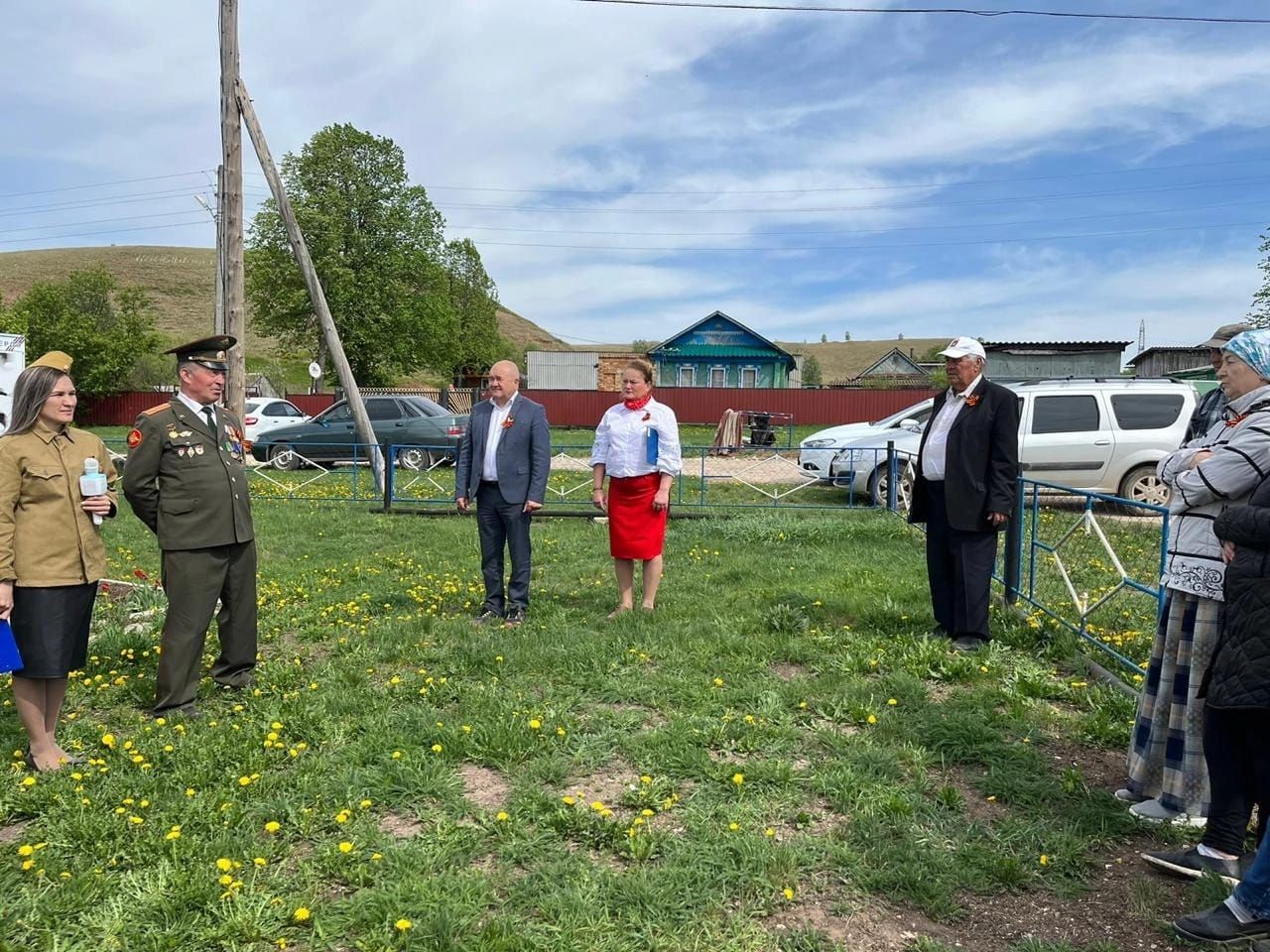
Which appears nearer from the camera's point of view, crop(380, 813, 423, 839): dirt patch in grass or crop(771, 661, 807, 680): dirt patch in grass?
crop(380, 813, 423, 839): dirt patch in grass

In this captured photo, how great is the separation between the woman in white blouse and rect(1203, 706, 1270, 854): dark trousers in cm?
352

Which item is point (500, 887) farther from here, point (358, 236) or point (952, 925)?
point (358, 236)

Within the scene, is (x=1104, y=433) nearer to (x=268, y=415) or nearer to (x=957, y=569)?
(x=957, y=569)

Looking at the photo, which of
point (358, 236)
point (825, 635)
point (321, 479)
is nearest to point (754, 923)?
point (825, 635)

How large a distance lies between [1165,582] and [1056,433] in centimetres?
900

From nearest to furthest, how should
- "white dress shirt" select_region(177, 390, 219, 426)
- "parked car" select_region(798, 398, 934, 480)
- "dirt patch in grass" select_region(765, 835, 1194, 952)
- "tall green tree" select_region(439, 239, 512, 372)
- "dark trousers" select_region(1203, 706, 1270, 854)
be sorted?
"dirt patch in grass" select_region(765, 835, 1194, 952) → "dark trousers" select_region(1203, 706, 1270, 854) → "white dress shirt" select_region(177, 390, 219, 426) → "parked car" select_region(798, 398, 934, 480) → "tall green tree" select_region(439, 239, 512, 372)

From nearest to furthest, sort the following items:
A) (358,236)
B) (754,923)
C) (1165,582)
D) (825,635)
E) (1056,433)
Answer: (754,923), (1165,582), (825,635), (1056,433), (358,236)

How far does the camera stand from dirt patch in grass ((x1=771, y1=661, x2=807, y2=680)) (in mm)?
4887

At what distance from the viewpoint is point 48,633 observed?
366 cm

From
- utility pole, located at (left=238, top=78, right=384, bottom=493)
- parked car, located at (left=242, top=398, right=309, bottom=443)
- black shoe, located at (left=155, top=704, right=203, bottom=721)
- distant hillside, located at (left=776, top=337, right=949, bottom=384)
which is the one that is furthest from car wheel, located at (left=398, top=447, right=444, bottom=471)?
distant hillside, located at (left=776, top=337, right=949, bottom=384)

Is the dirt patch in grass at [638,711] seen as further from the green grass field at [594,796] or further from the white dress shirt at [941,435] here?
the white dress shirt at [941,435]

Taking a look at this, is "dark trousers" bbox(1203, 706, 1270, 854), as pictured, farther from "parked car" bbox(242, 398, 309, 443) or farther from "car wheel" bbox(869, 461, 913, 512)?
"parked car" bbox(242, 398, 309, 443)

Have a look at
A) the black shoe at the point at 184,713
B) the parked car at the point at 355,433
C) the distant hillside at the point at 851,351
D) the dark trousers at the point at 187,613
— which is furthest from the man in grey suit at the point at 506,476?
the distant hillside at the point at 851,351

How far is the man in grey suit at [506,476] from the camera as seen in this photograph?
241 inches
